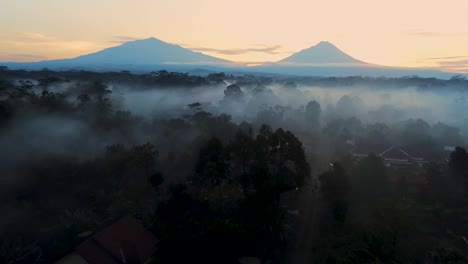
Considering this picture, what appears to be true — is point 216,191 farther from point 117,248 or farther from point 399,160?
point 399,160

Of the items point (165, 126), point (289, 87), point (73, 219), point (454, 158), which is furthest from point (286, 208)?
point (289, 87)

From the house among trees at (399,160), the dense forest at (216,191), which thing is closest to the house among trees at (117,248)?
the dense forest at (216,191)

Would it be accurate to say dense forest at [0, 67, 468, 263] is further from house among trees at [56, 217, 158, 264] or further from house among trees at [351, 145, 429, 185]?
house among trees at [56, 217, 158, 264]

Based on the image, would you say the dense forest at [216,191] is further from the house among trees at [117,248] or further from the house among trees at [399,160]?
the house among trees at [117,248]

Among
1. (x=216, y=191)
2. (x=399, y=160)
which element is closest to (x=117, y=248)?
(x=216, y=191)

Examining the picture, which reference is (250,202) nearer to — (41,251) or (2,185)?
(41,251)

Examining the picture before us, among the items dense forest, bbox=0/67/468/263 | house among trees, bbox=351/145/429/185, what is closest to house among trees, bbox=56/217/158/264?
dense forest, bbox=0/67/468/263
